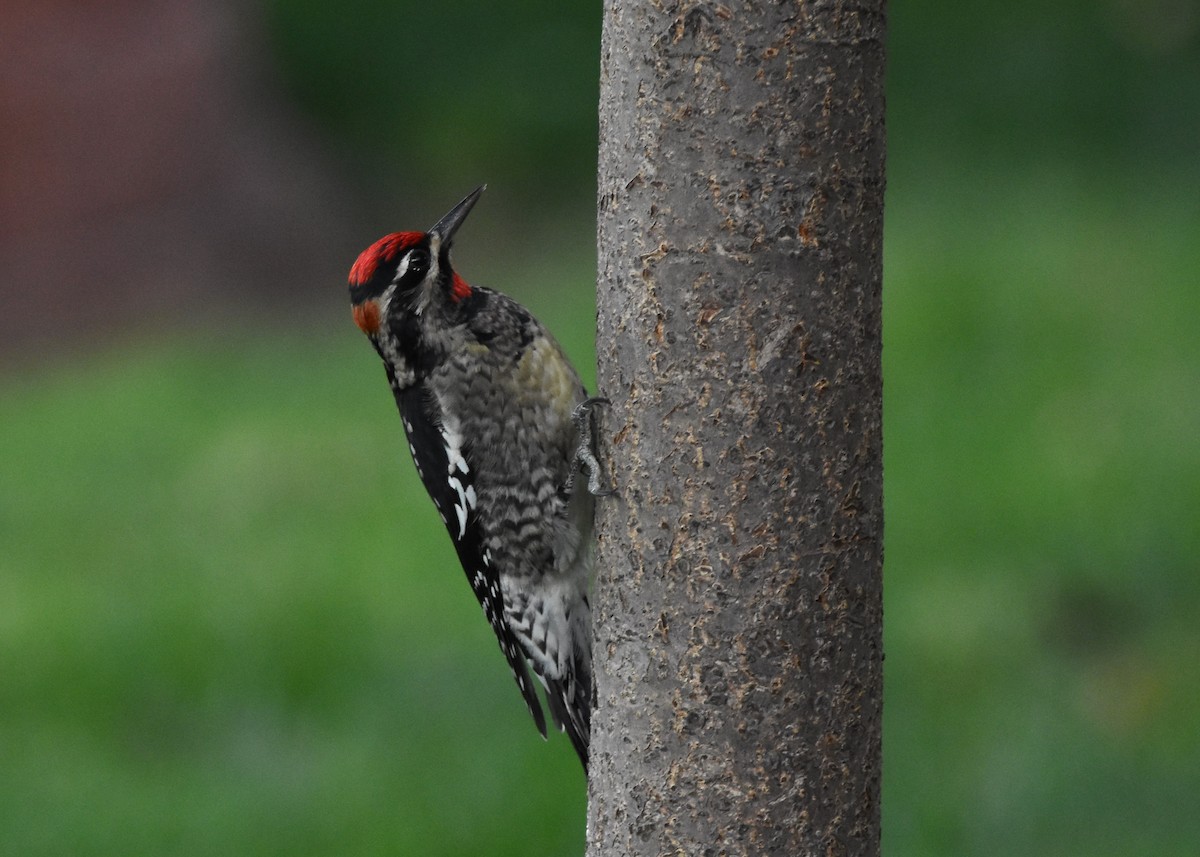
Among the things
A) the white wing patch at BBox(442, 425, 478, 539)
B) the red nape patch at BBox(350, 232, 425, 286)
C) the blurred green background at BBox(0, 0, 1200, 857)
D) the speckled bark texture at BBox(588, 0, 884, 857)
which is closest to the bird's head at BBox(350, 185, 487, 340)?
the red nape patch at BBox(350, 232, 425, 286)

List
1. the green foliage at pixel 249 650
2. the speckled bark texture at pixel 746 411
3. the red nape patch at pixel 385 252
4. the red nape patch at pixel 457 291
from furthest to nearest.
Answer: the green foliage at pixel 249 650
the red nape patch at pixel 457 291
the red nape patch at pixel 385 252
the speckled bark texture at pixel 746 411

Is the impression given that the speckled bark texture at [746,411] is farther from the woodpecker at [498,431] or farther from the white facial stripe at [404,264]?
the white facial stripe at [404,264]

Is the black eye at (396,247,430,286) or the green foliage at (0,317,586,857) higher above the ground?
the black eye at (396,247,430,286)

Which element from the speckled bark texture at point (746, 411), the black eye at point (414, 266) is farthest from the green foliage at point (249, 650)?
the speckled bark texture at point (746, 411)

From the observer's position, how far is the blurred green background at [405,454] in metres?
5.30

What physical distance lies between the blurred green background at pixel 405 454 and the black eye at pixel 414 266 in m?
2.03

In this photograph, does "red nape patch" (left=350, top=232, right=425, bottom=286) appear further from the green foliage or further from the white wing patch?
the green foliage

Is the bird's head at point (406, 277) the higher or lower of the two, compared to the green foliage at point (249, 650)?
higher

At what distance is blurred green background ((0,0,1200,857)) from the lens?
17.4ft

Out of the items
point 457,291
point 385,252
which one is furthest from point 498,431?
point 385,252

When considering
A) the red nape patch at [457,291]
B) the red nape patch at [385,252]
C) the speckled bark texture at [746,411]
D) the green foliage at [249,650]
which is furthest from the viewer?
the green foliage at [249,650]

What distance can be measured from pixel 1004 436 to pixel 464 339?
387cm

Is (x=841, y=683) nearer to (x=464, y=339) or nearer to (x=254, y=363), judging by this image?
(x=464, y=339)

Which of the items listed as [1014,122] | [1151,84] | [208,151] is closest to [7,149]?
[208,151]
